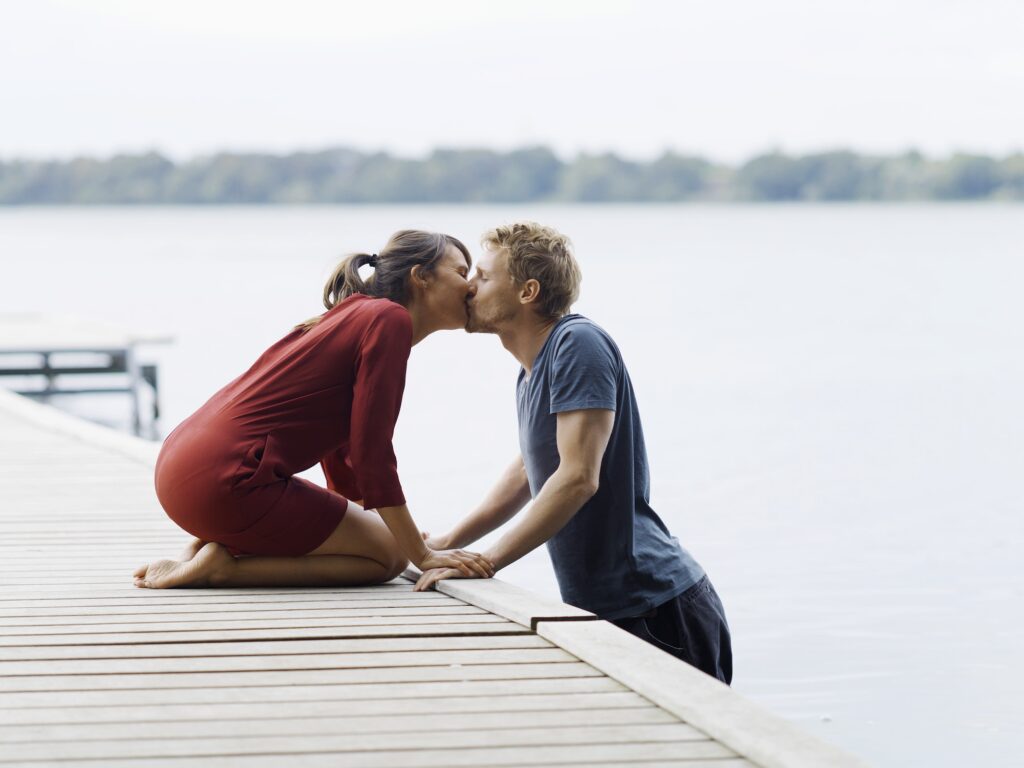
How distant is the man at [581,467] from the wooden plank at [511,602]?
64 mm

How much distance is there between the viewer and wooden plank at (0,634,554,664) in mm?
2885

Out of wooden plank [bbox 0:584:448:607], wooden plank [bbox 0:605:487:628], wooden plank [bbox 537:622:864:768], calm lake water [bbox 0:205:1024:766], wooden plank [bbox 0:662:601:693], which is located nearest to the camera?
wooden plank [bbox 537:622:864:768]

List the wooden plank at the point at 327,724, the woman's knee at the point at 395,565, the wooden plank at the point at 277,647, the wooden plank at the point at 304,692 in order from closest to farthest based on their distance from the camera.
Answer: the wooden plank at the point at 327,724
the wooden plank at the point at 304,692
the wooden plank at the point at 277,647
the woman's knee at the point at 395,565

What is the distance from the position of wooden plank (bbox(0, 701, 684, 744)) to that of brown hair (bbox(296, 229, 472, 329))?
129 cm

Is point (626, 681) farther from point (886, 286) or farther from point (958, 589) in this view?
point (886, 286)

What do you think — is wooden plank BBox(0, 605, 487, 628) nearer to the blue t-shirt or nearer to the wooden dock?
the wooden dock

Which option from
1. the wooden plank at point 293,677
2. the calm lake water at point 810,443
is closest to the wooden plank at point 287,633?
the wooden plank at point 293,677

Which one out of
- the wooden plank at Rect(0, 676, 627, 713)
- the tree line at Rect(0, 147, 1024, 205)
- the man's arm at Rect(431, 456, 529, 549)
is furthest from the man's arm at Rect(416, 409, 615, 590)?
the tree line at Rect(0, 147, 1024, 205)

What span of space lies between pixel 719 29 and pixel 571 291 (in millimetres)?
56238

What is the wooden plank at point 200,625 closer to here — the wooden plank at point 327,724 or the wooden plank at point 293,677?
the wooden plank at point 293,677

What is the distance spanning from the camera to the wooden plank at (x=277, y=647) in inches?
114

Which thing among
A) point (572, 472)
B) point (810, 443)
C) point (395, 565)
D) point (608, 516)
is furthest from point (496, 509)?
point (810, 443)

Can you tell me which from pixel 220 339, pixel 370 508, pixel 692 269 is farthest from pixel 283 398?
pixel 692 269

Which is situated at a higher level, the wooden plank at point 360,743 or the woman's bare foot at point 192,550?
the wooden plank at point 360,743
